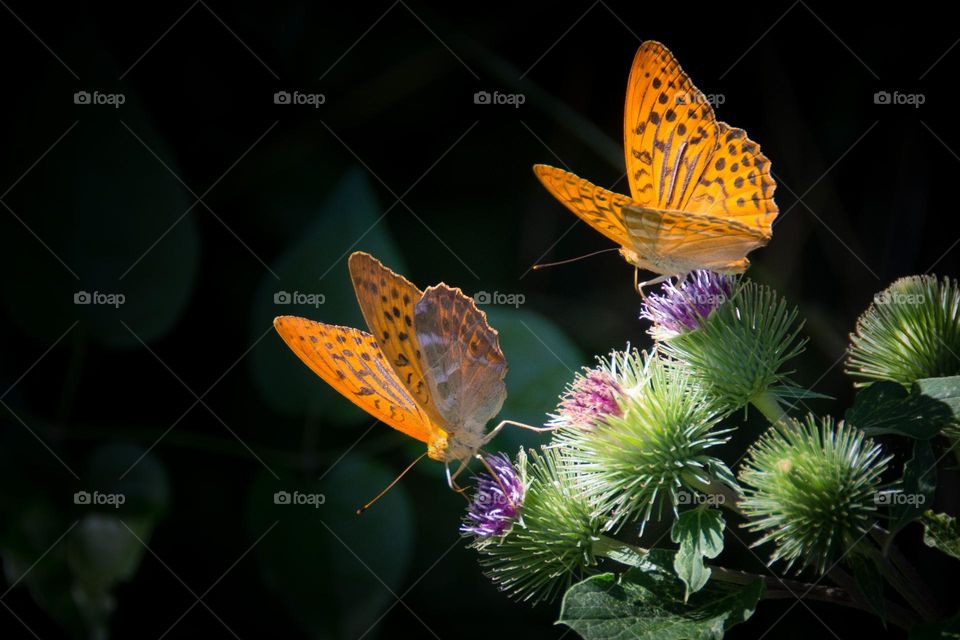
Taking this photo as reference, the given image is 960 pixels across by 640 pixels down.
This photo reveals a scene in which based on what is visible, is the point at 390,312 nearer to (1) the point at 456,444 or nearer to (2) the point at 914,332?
(1) the point at 456,444

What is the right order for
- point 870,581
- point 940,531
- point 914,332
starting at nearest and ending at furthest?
point 870,581
point 940,531
point 914,332

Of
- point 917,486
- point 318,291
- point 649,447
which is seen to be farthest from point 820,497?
point 318,291

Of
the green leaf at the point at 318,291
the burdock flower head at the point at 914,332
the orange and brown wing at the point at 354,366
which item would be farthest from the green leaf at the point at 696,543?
the green leaf at the point at 318,291

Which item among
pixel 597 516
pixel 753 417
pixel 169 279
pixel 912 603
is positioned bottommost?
pixel 912 603

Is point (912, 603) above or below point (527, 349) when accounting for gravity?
below

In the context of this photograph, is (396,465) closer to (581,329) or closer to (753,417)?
(581,329)

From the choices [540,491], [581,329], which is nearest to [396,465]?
[581,329]
